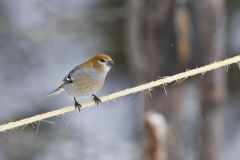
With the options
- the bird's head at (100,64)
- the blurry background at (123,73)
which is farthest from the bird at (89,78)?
the blurry background at (123,73)

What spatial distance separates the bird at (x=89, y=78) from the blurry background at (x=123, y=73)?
2.13 meters

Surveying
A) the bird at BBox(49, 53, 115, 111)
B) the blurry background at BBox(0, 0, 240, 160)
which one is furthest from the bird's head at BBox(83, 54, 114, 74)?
the blurry background at BBox(0, 0, 240, 160)

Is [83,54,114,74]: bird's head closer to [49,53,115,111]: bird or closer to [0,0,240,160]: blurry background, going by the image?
[49,53,115,111]: bird

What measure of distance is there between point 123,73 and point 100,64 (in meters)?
7.02

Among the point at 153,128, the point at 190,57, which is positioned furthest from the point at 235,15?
the point at 153,128

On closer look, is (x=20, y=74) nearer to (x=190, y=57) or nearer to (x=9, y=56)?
(x=9, y=56)

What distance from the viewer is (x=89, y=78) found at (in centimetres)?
530

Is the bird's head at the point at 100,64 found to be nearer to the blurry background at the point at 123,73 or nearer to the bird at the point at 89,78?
the bird at the point at 89,78

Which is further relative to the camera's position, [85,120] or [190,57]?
[85,120]

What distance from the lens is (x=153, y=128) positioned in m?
7.02

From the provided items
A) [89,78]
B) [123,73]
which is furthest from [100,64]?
[123,73]

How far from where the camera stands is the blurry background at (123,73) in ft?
29.6

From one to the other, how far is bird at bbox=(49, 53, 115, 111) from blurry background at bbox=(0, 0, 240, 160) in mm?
2129

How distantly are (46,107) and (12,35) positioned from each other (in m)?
1.55
